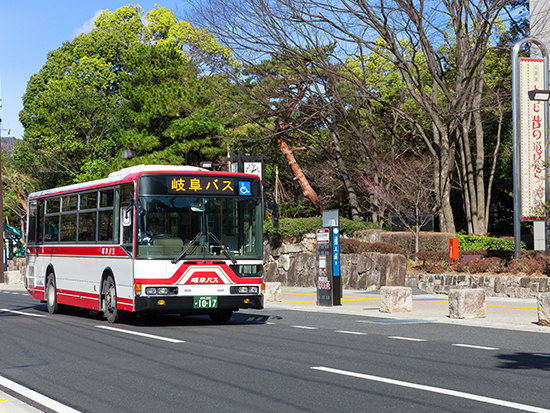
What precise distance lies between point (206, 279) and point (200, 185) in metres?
1.87

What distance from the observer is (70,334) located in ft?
44.6

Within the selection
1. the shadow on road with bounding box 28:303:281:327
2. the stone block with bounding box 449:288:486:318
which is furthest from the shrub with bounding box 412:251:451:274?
the stone block with bounding box 449:288:486:318

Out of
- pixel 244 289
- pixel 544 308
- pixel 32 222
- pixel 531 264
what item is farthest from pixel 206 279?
pixel 531 264

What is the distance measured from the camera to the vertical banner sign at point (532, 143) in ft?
78.9

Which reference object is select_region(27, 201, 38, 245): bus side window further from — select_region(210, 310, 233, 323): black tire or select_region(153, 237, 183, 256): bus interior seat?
select_region(153, 237, 183, 256): bus interior seat

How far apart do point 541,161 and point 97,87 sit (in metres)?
43.3

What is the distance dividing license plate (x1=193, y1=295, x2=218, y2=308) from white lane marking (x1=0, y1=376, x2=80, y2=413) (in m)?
5.93

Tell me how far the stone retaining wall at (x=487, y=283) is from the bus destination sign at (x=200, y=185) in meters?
10.0

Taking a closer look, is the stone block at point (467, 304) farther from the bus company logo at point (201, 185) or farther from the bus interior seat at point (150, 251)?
the bus interior seat at point (150, 251)

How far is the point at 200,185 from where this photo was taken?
1475 cm

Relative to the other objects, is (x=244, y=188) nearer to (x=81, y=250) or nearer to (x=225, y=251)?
(x=225, y=251)

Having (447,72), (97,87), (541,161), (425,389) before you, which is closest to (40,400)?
(425,389)

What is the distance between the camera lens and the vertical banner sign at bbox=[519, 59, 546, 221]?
947 inches

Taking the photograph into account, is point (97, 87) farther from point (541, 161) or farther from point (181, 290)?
point (181, 290)
